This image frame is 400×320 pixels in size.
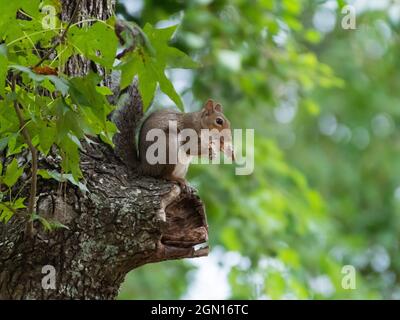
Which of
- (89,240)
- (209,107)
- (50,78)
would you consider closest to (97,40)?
(50,78)

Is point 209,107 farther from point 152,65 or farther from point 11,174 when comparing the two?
point 152,65

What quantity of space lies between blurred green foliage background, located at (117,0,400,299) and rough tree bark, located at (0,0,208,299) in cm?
111

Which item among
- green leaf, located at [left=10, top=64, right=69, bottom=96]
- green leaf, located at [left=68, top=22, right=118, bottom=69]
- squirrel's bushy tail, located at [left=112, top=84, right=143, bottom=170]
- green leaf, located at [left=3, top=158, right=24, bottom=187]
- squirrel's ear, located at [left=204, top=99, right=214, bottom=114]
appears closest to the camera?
green leaf, located at [left=10, top=64, right=69, bottom=96]

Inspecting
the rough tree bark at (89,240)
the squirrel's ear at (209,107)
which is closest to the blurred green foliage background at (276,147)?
the squirrel's ear at (209,107)

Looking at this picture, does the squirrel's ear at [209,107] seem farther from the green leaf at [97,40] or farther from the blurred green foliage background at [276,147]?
the green leaf at [97,40]

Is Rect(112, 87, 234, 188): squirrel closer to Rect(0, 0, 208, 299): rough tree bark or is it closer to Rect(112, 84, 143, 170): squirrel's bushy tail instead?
Rect(112, 84, 143, 170): squirrel's bushy tail

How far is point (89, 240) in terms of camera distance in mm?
1892

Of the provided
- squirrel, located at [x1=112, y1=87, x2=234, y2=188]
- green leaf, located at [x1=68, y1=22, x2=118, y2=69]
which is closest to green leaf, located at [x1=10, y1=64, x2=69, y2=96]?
green leaf, located at [x1=68, y1=22, x2=118, y2=69]

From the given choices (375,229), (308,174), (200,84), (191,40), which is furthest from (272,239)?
(375,229)

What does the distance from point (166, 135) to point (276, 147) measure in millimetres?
2108

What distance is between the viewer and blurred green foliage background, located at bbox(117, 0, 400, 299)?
3.83m

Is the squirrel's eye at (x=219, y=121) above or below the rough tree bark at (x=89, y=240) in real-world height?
above

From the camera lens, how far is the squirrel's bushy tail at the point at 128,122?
7.35 feet

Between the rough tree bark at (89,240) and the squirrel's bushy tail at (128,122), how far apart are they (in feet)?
0.80
